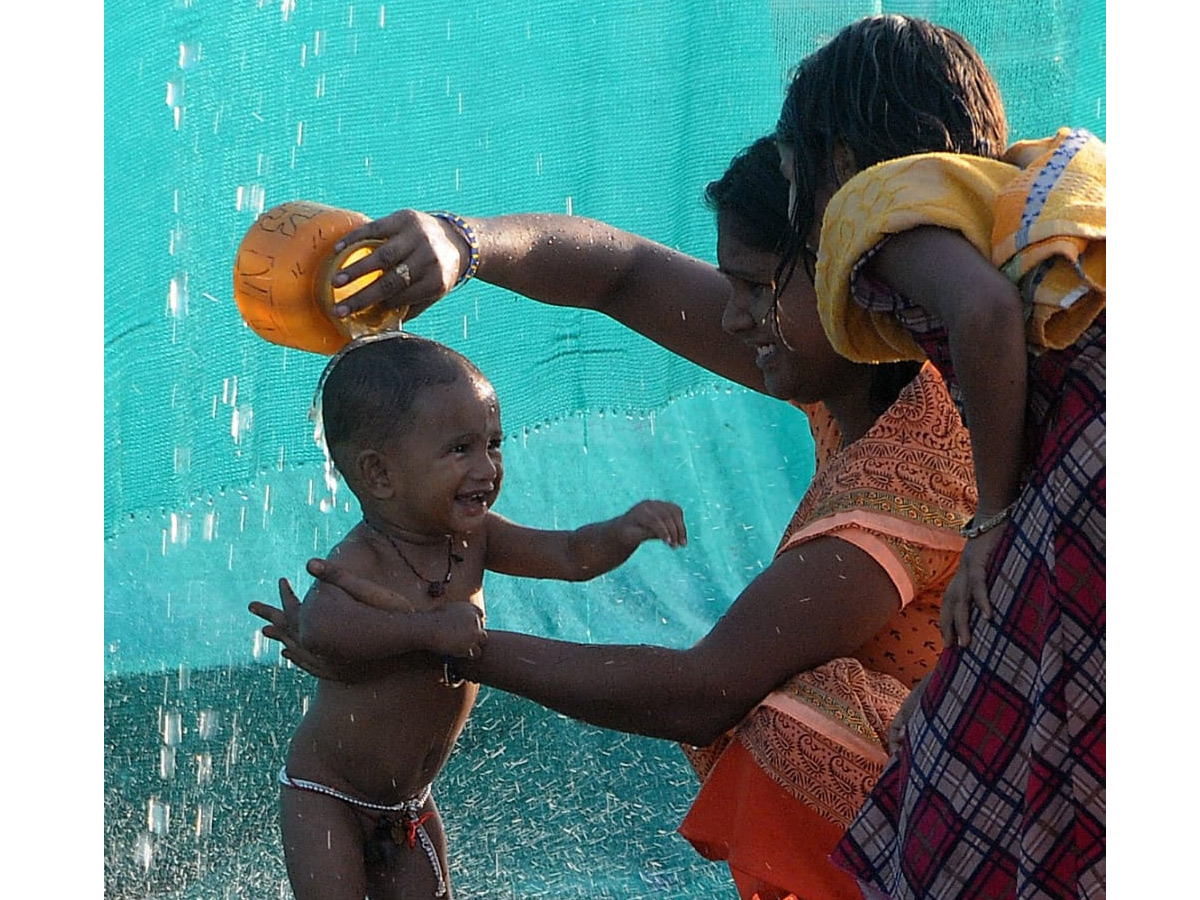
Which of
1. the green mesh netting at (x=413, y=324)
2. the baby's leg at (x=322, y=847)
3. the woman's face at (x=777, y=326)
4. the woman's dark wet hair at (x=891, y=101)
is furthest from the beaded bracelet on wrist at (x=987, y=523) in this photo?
the green mesh netting at (x=413, y=324)

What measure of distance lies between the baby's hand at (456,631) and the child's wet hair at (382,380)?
0.38 metres

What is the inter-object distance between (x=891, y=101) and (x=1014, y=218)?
374 millimetres

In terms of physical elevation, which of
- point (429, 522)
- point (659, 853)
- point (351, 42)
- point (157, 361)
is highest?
point (351, 42)

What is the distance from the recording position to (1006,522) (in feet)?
6.10

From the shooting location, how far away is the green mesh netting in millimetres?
4504

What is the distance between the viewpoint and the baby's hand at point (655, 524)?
2566 millimetres

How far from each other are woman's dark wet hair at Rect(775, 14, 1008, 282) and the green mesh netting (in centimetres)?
238

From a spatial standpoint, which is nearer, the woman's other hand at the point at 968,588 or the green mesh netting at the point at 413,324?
the woman's other hand at the point at 968,588

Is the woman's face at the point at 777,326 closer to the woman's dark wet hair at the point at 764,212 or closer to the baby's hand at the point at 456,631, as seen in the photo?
the woman's dark wet hair at the point at 764,212

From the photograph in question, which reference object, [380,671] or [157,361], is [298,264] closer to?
[380,671]

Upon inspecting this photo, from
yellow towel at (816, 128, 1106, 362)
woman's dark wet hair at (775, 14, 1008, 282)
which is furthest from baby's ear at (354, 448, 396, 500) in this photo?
yellow towel at (816, 128, 1106, 362)

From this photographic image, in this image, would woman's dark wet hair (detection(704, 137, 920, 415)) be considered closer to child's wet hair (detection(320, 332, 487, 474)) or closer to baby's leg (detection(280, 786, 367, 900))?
child's wet hair (detection(320, 332, 487, 474))
